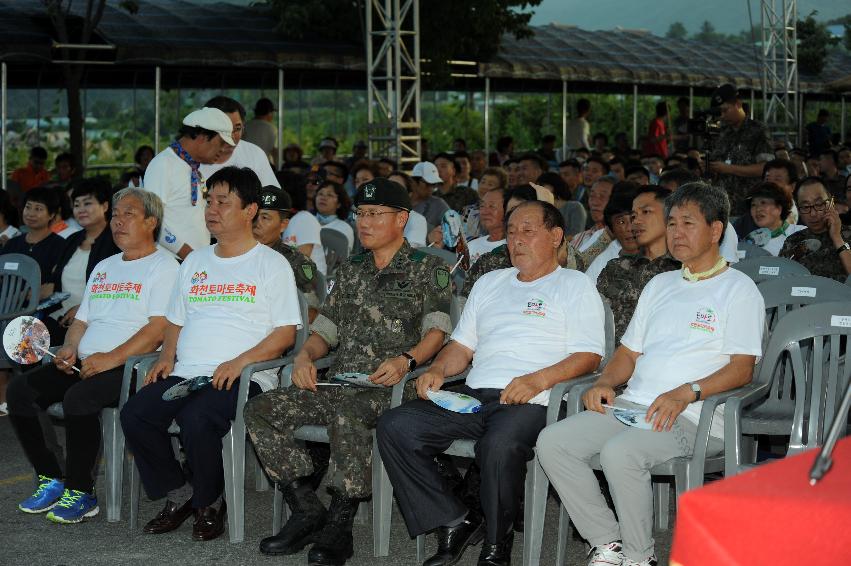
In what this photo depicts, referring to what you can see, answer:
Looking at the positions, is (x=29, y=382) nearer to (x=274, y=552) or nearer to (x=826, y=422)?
(x=274, y=552)

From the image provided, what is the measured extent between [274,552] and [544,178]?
4363 millimetres

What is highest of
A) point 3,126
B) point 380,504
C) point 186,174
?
point 3,126

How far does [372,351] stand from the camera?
5.11 metres

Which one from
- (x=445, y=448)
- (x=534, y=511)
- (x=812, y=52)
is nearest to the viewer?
(x=534, y=511)

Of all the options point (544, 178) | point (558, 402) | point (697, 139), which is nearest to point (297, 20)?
point (697, 139)

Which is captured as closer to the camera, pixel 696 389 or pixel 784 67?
pixel 696 389

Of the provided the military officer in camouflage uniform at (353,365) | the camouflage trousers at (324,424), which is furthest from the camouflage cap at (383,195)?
the camouflage trousers at (324,424)

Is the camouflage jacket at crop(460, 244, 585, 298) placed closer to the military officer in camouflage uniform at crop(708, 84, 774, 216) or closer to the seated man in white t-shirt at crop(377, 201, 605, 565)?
the seated man in white t-shirt at crop(377, 201, 605, 565)

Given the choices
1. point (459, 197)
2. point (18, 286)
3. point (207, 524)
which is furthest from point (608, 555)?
point (459, 197)

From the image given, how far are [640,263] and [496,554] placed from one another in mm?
1597

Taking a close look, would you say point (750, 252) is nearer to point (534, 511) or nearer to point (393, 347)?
point (393, 347)

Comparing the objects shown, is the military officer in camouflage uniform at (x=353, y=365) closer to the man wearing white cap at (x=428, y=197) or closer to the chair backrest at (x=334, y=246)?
the chair backrest at (x=334, y=246)

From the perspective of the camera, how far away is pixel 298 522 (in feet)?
15.8

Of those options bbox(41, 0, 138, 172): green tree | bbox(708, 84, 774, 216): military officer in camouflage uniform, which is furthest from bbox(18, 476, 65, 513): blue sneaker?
bbox(41, 0, 138, 172): green tree
